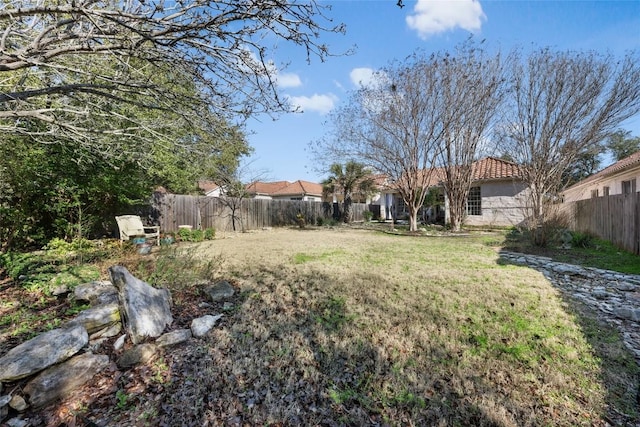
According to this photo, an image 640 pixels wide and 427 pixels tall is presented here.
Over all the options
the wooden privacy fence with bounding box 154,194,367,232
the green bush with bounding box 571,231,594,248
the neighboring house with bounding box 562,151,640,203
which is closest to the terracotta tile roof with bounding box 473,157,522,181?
the neighboring house with bounding box 562,151,640,203

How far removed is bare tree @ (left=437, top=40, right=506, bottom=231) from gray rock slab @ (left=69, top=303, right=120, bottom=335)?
11631mm

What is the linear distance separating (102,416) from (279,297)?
87.4 inches

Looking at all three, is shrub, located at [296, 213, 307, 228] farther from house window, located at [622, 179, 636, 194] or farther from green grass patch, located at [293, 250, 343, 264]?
house window, located at [622, 179, 636, 194]

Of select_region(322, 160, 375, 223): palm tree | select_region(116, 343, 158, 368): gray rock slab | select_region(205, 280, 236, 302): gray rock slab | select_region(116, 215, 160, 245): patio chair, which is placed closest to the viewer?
select_region(116, 343, 158, 368): gray rock slab

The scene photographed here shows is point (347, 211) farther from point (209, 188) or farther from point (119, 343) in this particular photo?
point (119, 343)

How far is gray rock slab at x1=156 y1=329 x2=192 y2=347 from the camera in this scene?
99.4 inches

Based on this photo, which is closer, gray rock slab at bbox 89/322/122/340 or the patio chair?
gray rock slab at bbox 89/322/122/340

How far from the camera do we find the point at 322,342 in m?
2.68

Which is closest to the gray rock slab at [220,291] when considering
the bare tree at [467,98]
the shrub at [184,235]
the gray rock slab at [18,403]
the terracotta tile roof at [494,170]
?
the gray rock slab at [18,403]

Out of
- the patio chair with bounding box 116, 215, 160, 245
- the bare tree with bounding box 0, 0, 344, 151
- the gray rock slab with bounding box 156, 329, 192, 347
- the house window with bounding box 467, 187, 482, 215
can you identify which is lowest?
the gray rock slab with bounding box 156, 329, 192, 347

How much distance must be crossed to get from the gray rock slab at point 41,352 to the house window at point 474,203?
55.4 ft

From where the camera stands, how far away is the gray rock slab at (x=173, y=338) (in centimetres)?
253

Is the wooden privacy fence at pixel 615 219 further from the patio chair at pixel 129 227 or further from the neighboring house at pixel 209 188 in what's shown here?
the neighboring house at pixel 209 188

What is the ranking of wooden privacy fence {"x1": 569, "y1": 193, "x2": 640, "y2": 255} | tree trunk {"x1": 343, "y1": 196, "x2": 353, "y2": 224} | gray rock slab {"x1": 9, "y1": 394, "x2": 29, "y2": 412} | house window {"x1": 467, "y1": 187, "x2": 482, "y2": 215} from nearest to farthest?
gray rock slab {"x1": 9, "y1": 394, "x2": 29, "y2": 412} < wooden privacy fence {"x1": 569, "y1": 193, "x2": 640, "y2": 255} < house window {"x1": 467, "y1": 187, "x2": 482, "y2": 215} < tree trunk {"x1": 343, "y1": 196, "x2": 353, "y2": 224}
